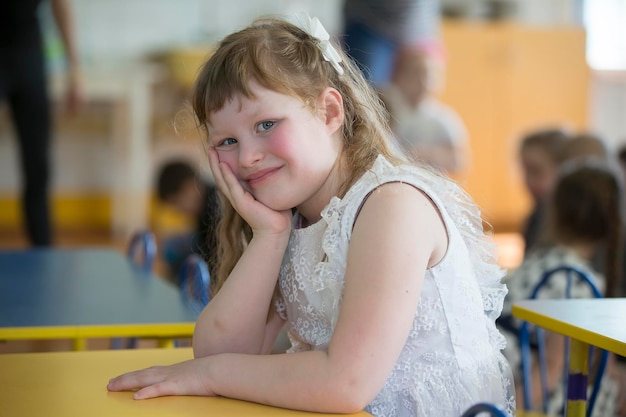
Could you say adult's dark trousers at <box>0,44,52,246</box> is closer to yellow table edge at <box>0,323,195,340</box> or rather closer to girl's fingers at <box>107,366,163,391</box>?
yellow table edge at <box>0,323,195,340</box>

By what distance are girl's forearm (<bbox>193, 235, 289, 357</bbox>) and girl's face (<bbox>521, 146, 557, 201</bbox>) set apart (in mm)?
2117

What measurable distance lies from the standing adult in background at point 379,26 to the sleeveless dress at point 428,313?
83.6 inches

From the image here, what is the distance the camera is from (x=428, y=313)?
1.12m

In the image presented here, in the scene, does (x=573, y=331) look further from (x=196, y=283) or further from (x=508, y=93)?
(x=508, y=93)

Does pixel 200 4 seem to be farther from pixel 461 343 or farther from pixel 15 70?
pixel 461 343

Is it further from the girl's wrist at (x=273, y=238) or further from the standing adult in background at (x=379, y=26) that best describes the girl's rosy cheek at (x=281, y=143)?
the standing adult in background at (x=379, y=26)

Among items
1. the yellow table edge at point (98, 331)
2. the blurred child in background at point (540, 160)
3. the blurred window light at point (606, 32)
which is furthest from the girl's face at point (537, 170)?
the blurred window light at point (606, 32)

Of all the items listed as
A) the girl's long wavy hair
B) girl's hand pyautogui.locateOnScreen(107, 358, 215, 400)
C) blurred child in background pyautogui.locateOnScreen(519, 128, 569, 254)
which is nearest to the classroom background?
blurred child in background pyautogui.locateOnScreen(519, 128, 569, 254)

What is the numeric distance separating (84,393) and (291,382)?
0.23 metres

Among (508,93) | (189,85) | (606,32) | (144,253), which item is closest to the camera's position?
(144,253)

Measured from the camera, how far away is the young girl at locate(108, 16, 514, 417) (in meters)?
1.00

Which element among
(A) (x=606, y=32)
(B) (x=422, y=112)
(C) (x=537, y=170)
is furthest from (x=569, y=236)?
(A) (x=606, y=32)

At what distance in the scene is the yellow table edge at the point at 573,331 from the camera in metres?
1.10

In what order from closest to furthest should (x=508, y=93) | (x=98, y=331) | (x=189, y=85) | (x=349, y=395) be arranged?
(x=349, y=395), (x=98, y=331), (x=189, y=85), (x=508, y=93)
